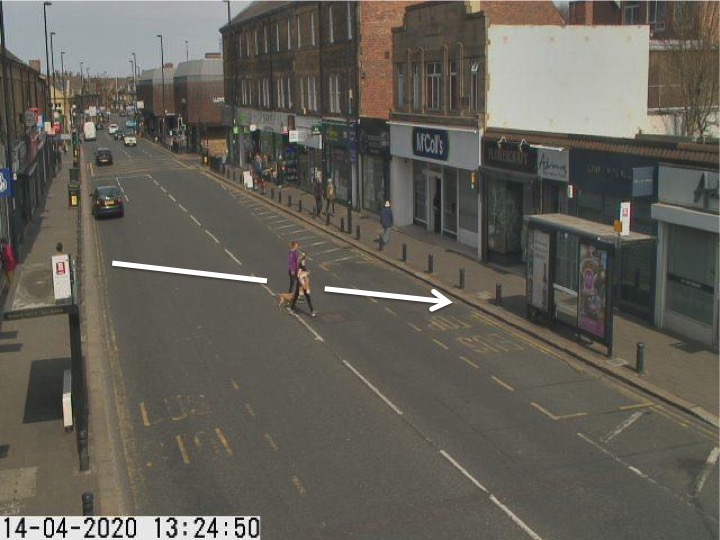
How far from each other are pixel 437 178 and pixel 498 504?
24513 mm

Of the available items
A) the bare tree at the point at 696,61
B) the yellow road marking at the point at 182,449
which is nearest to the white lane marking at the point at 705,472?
the yellow road marking at the point at 182,449

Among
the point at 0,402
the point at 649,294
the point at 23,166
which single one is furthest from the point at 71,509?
the point at 23,166

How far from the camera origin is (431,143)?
33156 millimetres

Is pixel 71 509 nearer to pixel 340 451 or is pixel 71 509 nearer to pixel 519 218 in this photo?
pixel 340 451

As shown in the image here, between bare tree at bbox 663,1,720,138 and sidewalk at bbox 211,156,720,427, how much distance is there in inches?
384

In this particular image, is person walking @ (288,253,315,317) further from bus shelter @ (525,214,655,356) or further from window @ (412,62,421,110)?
window @ (412,62,421,110)

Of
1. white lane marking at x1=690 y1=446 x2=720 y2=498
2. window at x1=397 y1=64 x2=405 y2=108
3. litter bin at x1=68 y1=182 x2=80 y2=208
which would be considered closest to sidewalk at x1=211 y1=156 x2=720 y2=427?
white lane marking at x1=690 y1=446 x2=720 y2=498

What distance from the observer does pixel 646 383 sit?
16.3 meters

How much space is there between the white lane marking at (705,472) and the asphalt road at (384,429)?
0.10 feet

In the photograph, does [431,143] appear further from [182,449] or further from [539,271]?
[182,449]

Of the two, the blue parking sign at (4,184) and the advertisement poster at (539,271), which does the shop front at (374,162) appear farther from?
the advertisement poster at (539,271)

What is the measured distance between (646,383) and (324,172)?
32388 millimetres

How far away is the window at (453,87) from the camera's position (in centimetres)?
3116
